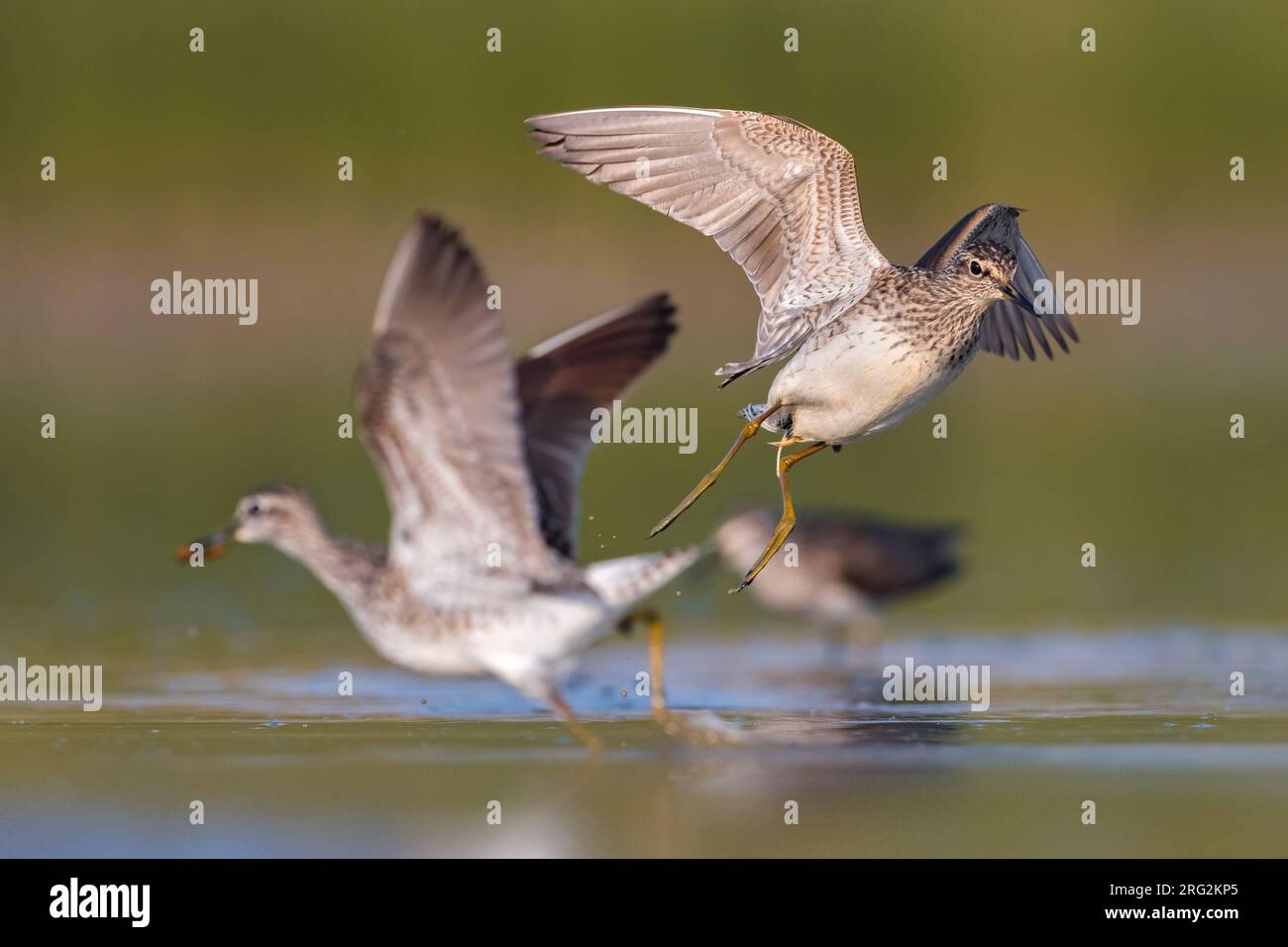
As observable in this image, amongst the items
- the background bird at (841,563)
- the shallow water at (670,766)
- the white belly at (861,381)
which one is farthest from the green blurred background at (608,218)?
the white belly at (861,381)

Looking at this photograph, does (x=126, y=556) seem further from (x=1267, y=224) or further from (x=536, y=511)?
(x=1267, y=224)

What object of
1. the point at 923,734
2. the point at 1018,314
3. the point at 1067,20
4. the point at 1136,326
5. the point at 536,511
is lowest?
the point at 923,734

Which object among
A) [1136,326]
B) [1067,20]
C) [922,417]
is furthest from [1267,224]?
[922,417]

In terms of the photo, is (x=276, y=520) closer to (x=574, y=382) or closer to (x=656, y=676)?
(x=574, y=382)

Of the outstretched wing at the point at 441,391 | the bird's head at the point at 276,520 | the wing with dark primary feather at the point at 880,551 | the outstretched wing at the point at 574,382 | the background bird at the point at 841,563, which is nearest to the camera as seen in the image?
the outstretched wing at the point at 441,391

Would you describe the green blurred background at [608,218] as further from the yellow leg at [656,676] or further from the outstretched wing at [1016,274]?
the yellow leg at [656,676]
